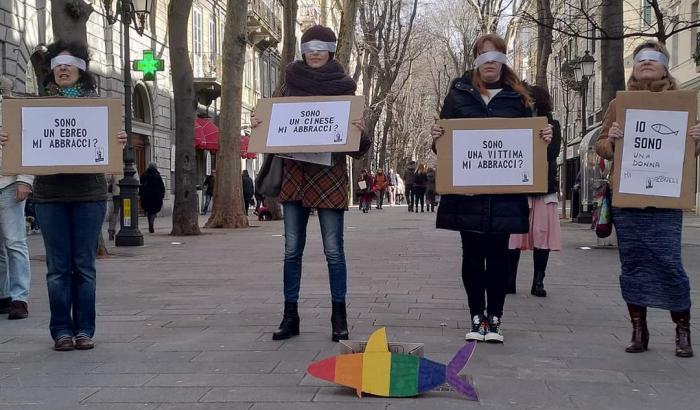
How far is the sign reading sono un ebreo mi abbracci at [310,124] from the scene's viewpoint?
5.87 meters

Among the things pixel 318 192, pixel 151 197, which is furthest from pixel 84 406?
pixel 151 197

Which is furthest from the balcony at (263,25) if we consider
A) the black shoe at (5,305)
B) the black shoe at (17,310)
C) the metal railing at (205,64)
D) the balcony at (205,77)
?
the black shoe at (17,310)

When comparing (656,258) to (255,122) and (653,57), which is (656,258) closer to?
(653,57)

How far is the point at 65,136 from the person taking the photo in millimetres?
5891

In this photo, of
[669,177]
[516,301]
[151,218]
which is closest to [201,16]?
[151,218]

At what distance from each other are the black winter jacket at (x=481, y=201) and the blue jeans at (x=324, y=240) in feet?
2.29

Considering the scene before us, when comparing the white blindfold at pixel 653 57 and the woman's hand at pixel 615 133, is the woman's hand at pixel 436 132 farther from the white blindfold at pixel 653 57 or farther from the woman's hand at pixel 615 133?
the white blindfold at pixel 653 57

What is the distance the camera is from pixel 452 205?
5949 mm

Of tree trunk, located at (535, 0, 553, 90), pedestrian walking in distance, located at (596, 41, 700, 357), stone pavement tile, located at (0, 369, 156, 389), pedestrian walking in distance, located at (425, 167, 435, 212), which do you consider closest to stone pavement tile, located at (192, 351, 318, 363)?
stone pavement tile, located at (0, 369, 156, 389)

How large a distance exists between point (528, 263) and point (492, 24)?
→ 25475 mm

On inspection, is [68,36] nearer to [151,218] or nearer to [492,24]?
[151,218]

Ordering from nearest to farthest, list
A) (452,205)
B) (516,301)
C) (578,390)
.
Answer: (578,390)
(452,205)
(516,301)

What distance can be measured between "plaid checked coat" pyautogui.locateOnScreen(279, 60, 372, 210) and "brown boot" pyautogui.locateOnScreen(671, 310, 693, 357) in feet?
7.41

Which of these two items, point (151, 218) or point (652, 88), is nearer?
point (652, 88)
